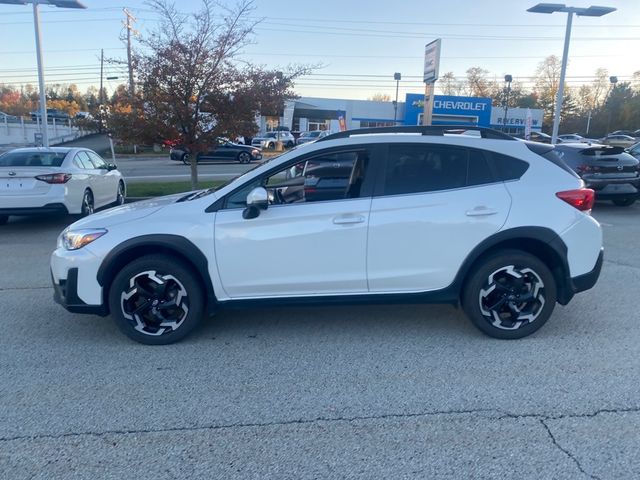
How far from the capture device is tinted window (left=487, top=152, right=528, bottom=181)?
4.26 metres

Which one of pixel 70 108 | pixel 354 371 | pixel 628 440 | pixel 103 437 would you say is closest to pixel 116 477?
pixel 103 437

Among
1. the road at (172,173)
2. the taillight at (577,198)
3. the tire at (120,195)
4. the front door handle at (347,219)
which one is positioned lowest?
the road at (172,173)

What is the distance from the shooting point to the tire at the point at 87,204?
9.40m

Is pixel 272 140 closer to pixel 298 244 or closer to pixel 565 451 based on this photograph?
pixel 298 244

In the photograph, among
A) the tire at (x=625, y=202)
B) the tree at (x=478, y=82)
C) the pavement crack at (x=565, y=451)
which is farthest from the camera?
the tree at (x=478, y=82)

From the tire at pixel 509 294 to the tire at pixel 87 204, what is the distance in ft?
25.5

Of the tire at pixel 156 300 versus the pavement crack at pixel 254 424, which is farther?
the tire at pixel 156 300

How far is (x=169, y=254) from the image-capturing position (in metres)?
4.13

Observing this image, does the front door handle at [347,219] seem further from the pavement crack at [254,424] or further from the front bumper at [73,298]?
the front bumper at [73,298]

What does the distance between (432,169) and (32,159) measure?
8.07 meters

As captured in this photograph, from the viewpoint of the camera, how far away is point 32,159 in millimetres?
9195

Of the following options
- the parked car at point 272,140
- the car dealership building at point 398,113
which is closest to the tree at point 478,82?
the car dealership building at point 398,113

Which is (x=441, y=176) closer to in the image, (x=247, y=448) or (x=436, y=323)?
(x=436, y=323)

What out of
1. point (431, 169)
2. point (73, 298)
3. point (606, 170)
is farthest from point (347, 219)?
point (606, 170)
